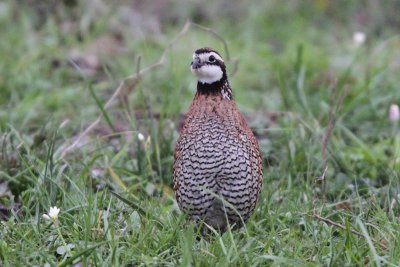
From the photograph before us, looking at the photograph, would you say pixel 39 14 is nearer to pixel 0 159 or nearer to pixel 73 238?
pixel 0 159

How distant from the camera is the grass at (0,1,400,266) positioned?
4586mm

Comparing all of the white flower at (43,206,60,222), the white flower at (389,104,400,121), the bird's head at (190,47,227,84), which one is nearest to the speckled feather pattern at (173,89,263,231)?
the bird's head at (190,47,227,84)

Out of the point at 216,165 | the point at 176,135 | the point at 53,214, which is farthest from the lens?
the point at 176,135

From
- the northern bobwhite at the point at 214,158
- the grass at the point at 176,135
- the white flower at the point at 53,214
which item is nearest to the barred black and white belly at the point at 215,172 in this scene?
the northern bobwhite at the point at 214,158

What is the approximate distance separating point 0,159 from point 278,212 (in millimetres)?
1907

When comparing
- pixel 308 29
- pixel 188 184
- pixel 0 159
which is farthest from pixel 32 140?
pixel 308 29

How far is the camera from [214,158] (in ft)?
16.1

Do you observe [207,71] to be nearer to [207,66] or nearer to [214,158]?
[207,66]

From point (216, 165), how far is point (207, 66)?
1.86 ft

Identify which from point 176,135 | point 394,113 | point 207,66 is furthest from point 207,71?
point 394,113

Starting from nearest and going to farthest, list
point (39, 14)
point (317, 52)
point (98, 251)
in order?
point (98, 251), point (317, 52), point (39, 14)

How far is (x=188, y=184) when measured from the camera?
495cm

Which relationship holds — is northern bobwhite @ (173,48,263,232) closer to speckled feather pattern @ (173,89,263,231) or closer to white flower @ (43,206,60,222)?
speckled feather pattern @ (173,89,263,231)

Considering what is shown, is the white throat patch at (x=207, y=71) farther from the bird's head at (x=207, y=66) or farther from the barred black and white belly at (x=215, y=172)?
the barred black and white belly at (x=215, y=172)
